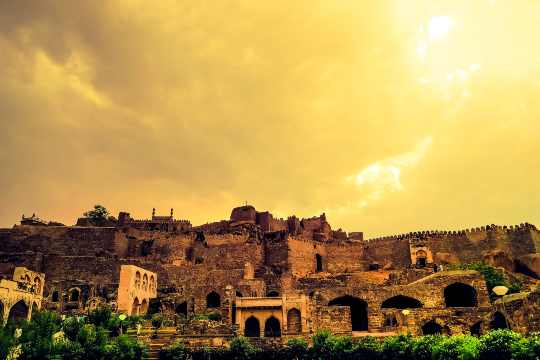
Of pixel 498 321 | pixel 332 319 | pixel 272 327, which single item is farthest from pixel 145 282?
pixel 498 321

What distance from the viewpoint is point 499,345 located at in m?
17.5

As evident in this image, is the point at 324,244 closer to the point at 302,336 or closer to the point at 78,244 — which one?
the point at 302,336

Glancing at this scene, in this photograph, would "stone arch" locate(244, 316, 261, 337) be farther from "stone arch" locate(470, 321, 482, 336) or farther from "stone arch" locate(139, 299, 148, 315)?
"stone arch" locate(470, 321, 482, 336)

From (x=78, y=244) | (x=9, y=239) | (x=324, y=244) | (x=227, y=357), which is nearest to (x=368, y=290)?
(x=227, y=357)

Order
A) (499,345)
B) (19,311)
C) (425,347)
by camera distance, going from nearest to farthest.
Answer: (499,345) → (425,347) → (19,311)

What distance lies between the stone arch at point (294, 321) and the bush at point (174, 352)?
22.4 ft

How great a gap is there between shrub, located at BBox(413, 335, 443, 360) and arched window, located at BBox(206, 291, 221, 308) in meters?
16.1

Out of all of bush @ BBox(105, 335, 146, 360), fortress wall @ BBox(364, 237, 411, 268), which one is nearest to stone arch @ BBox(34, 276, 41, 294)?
bush @ BBox(105, 335, 146, 360)

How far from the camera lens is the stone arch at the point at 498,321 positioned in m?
25.6

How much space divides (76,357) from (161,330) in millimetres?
5371

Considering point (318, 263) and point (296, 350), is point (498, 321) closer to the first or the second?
point (296, 350)

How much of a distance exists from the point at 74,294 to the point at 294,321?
17.0 meters

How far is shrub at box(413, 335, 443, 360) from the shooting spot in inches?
850

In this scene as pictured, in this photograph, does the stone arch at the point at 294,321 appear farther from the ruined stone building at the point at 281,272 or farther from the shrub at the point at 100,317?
the shrub at the point at 100,317
